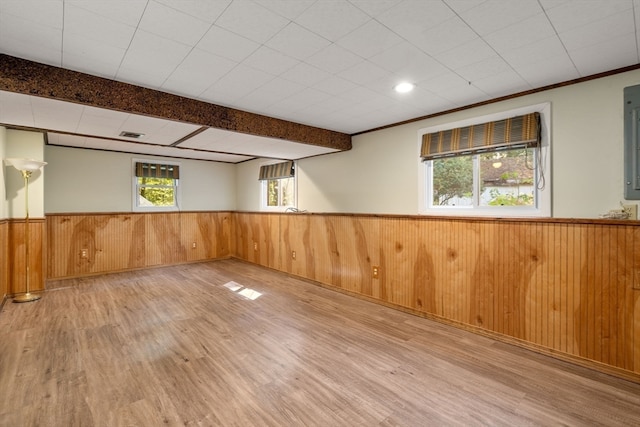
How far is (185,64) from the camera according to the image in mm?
2430

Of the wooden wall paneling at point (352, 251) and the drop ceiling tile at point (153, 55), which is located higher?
the drop ceiling tile at point (153, 55)

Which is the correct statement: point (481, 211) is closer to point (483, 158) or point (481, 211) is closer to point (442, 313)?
point (483, 158)

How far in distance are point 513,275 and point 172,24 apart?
140 inches

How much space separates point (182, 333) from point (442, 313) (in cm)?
291

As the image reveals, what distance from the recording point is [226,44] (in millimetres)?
2131

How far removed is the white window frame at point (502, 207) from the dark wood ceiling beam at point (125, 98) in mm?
1797

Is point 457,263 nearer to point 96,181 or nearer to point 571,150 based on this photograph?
point 571,150

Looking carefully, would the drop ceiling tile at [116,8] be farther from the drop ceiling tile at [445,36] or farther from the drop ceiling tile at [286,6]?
the drop ceiling tile at [445,36]

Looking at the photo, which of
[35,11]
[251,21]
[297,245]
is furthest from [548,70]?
[297,245]

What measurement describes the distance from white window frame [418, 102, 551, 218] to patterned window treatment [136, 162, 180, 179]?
538 centimetres

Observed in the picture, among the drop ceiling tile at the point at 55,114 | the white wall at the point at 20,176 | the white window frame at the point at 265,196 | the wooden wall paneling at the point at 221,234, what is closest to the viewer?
the drop ceiling tile at the point at 55,114

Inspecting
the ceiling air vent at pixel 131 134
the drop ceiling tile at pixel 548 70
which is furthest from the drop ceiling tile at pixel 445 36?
the ceiling air vent at pixel 131 134

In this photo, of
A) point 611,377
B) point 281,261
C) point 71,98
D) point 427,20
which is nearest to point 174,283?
point 281,261

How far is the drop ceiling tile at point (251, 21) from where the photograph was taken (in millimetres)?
1747
